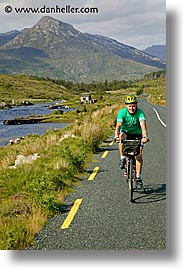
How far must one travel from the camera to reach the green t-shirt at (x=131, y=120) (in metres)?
5.89

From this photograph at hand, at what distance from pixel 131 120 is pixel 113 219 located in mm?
1292

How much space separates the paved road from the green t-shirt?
1.03 metres

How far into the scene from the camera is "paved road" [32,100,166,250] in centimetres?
484

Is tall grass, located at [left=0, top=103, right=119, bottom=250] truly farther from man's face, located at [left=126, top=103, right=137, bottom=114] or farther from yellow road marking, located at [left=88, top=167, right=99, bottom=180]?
man's face, located at [left=126, top=103, right=137, bottom=114]

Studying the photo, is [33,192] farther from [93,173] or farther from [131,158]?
[93,173]

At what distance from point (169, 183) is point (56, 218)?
1573 mm

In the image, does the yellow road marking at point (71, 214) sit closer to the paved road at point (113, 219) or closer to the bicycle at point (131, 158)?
the paved road at point (113, 219)

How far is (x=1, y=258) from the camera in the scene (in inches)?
180

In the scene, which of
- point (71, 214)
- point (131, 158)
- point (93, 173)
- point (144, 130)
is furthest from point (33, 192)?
point (93, 173)

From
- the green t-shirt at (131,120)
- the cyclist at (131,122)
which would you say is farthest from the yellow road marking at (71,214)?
the green t-shirt at (131,120)

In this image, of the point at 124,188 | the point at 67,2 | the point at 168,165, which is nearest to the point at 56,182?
the point at 124,188

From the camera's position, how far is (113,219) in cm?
559
